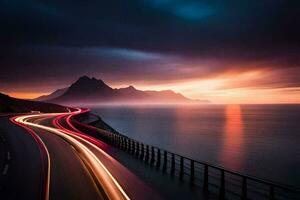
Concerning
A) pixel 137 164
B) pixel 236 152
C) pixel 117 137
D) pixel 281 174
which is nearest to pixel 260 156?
pixel 236 152

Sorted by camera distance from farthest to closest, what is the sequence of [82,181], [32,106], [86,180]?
[32,106]
[86,180]
[82,181]

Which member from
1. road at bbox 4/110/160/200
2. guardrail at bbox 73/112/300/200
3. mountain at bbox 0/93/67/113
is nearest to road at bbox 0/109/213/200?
road at bbox 4/110/160/200

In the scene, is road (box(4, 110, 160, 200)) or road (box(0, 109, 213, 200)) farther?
road (box(0, 109, 213, 200))

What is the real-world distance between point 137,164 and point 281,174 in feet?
129

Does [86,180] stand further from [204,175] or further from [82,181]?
[204,175]

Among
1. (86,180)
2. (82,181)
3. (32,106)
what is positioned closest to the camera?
(82,181)

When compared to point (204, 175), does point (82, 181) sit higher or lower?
lower

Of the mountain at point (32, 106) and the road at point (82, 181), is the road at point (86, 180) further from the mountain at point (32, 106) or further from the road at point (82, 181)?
the mountain at point (32, 106)

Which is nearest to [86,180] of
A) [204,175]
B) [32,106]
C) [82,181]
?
[82,181]

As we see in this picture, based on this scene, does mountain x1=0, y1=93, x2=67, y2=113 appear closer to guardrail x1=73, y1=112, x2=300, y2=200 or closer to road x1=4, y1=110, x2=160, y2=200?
guardrail x1=73, y1=112, x2=300, y2=200

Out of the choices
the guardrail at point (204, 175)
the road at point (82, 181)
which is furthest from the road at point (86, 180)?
the guardrail at point (204, 175)

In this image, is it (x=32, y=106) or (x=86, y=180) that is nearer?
(x=86, y=180)

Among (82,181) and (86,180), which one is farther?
(86,180)

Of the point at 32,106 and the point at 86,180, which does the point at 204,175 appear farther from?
the point at 32,106
